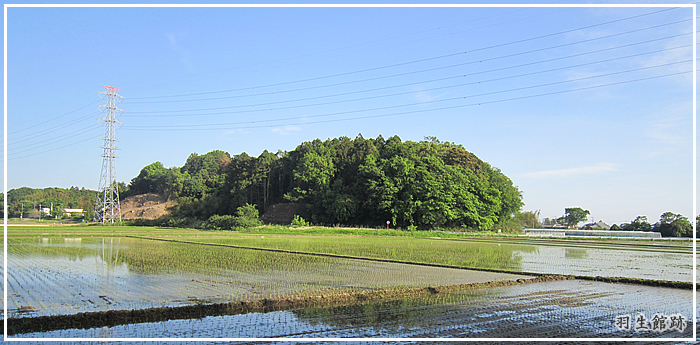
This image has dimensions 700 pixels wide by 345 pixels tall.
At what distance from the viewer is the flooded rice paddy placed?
6742 millimetres

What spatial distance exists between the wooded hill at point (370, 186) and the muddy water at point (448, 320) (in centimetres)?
4134

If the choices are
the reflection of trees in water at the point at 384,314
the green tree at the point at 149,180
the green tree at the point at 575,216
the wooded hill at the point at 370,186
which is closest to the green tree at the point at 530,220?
the green tree at the point at 575,216

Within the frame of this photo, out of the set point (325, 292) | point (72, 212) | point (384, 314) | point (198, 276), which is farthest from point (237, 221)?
point (72, 212)

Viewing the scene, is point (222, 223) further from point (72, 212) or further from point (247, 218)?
point (72, 212)

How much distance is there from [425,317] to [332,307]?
1738 millimetres

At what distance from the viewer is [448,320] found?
7.50 meters

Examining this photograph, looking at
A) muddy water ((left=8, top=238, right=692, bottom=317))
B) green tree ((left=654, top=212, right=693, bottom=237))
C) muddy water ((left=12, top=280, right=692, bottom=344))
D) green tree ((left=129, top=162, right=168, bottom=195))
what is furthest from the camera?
green tree ((left=129, top=162, right=168, bottom=195))

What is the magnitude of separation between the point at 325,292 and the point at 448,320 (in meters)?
2.99

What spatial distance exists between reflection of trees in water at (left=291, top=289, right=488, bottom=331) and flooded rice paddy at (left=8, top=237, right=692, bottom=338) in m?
0.02

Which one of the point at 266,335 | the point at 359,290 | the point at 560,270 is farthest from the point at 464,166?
the point at 266,335

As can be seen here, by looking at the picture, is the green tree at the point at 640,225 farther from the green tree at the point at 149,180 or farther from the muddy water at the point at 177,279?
the green tree at the point at 149,180

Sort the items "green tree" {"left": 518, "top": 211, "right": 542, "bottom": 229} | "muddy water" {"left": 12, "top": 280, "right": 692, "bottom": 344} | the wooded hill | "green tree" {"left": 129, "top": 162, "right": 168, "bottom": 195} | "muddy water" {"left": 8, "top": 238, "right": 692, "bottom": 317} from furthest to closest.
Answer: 1. "green tree" {"left": 129, "top": 162, "right": 168, "bottom": 195}
2. "green tree" {"left": 518, "top": 211, "right": 542, "bottom": 229}
3. the wooded hill
4. "muddy water" {"left": 8, "top": 238, "right": 692, "bottom": 317}
5. "muddy water" {"left": 12, "top": 280, "right": 692, "bottom": 344}

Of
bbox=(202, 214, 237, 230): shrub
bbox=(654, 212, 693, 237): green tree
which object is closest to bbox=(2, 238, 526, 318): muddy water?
bbox=(202, 214, 237, 230): shrub

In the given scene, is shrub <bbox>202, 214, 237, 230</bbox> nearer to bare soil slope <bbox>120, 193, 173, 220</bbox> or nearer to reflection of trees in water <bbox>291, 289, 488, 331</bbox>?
bare soil slope <bbox>120, 193, 173, 220</bbox>
